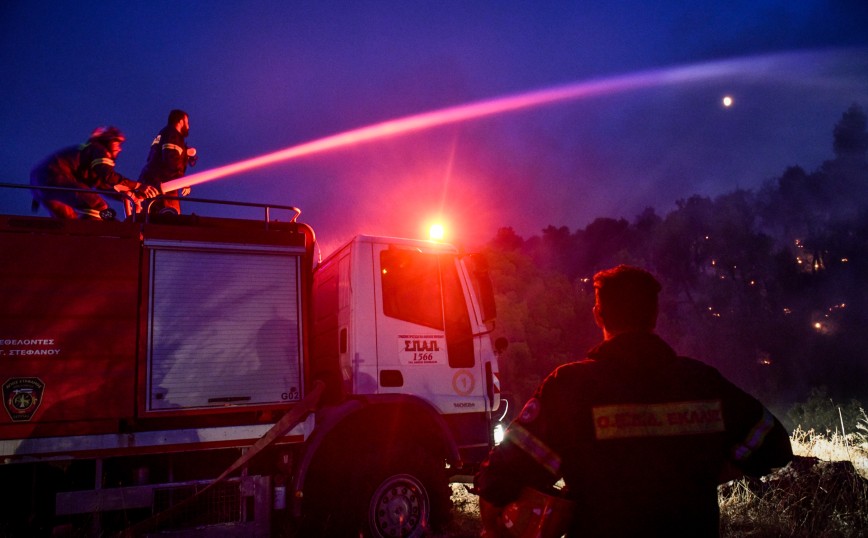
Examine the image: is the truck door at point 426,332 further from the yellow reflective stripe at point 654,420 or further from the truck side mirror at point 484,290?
the yellow reflective stripe at point 654,420

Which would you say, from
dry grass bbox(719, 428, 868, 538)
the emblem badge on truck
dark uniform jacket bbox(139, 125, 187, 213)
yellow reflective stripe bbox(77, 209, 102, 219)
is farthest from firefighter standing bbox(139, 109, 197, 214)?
dry grass bbox(719, 428, 868, 538)

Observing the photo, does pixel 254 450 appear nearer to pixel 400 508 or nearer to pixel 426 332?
pixel 400 508

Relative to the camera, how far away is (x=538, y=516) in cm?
208

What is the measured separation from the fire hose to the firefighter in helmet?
8.36ft

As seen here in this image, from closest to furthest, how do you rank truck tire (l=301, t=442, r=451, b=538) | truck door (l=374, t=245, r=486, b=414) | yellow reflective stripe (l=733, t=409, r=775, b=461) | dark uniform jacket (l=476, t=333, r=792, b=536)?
dark uniform jacket (l=476, t=333, r=792, b=536)
yellow reflective stripe (l=733, t=409, r=775, b=461)
truck tire (l=301, t=442, r=451, b=538)
truck door (l=374, t=245, r=486, b=414)

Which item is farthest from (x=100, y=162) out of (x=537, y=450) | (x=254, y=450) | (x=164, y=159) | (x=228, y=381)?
(x=537, y=450)

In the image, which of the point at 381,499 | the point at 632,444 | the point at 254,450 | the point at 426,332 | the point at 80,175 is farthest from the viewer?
the point at 80,175

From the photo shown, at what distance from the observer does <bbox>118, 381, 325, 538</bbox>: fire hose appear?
4.42 meters

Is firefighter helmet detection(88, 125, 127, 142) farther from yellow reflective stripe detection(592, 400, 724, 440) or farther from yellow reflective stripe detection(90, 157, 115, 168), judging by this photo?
yellow reflective stripe detection(592, 400, 724, 440)

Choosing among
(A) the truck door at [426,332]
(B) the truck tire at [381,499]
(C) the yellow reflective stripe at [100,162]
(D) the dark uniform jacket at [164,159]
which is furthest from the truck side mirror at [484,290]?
(C) the yellow reflective stripe at [100,162]

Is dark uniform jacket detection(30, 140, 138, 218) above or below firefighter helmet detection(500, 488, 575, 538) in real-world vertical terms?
above

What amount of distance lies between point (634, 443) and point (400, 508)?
363cm

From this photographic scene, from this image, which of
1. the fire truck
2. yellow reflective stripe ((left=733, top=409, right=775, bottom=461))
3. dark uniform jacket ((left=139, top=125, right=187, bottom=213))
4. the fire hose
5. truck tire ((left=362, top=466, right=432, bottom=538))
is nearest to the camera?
yellow reflective stripe ((left=733, top=409, right=775, bottom=461))

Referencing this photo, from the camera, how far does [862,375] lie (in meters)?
21.0
